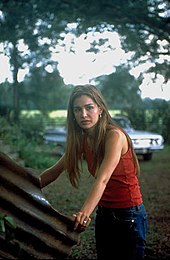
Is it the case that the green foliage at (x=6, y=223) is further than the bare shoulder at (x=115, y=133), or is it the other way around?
the bare shoulder at (x=115, y=133)

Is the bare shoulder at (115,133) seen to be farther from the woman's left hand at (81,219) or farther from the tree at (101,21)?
the tree at (101,21)

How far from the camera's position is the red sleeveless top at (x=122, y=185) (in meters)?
1.16

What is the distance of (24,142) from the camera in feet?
15.5

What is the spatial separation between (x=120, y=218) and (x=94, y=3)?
121cm

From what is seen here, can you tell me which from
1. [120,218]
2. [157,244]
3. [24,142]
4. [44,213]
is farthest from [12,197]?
[24,142]

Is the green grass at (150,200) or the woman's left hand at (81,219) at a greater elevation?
the woman's left hand at (81,219)

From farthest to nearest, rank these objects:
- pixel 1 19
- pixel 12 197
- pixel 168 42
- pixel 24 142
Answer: pixel 24 142 → pixel 1 19 → pixel 168 42 → pixel 12 197

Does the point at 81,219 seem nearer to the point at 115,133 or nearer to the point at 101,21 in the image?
the point at 115,133

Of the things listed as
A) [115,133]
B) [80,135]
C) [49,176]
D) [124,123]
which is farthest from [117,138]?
[124,123]

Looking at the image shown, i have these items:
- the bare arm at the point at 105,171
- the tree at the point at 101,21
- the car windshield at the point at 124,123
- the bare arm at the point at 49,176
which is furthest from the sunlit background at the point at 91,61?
the bare arm at the point at 105,171

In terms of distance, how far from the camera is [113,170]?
1.07 metres

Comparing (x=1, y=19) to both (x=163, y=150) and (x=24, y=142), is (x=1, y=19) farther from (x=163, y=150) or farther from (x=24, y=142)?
(x=24, y=142)

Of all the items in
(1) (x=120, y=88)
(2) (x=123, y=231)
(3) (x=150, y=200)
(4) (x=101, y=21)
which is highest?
(4) (x=101, y=21)

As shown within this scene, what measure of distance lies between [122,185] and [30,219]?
0.84 feet
